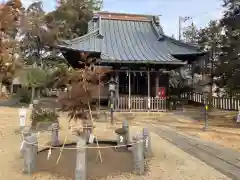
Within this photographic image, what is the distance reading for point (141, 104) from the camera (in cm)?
1877

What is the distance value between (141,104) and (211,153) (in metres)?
10.4

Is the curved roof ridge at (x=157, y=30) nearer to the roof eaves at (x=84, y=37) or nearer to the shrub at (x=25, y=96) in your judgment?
the roof eaves at (x=84, y=37)

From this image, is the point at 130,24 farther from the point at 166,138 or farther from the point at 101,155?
the point at 101,155

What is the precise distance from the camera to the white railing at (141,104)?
18672mm

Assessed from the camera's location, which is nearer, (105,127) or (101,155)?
(101,155)

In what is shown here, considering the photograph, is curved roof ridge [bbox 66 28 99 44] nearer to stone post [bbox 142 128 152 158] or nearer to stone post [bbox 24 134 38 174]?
stone post [bbox 142 128 152 158]

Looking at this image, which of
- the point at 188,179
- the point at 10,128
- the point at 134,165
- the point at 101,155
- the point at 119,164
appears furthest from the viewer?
the point at 10,128

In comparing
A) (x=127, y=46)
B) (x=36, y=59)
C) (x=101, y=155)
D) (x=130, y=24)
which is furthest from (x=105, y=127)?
(x=36, y=59)

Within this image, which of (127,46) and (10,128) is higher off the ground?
(127,46)

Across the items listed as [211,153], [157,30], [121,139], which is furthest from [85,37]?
[211,153]

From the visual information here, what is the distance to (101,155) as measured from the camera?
24.9 ft

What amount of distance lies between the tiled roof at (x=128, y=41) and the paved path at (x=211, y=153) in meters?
7.72

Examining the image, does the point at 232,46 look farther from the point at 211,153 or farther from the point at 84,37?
the point at 211,153

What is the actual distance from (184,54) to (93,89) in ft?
42.9
